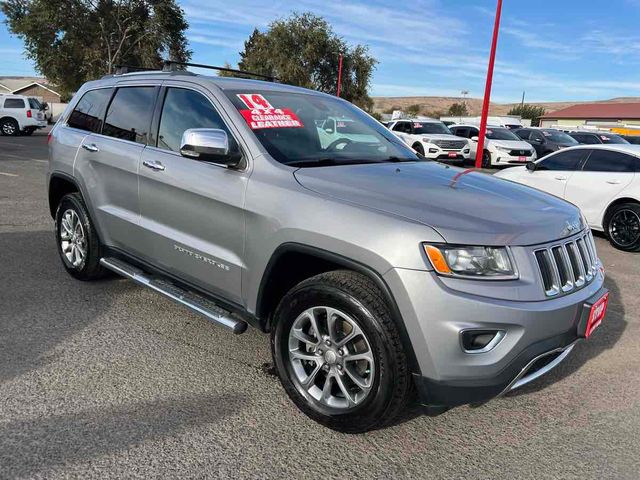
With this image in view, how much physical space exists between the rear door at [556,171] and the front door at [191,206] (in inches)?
258

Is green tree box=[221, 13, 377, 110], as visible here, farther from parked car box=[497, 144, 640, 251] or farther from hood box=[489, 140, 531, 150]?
parked car box=[497, 144, 640, 251]

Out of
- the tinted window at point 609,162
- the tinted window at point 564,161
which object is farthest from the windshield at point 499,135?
the tinted window at point 609,162

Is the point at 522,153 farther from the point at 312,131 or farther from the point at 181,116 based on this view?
the point at 181,116

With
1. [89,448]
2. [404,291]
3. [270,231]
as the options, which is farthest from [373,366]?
[89,448]

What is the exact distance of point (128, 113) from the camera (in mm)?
4219

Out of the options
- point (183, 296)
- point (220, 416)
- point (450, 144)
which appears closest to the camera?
point (220, 416)

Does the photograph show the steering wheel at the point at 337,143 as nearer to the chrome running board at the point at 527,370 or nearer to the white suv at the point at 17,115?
the chrome running board at the point at 527,370

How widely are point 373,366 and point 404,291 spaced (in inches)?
16.8

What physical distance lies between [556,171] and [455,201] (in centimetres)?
680

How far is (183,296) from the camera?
3.54 metres

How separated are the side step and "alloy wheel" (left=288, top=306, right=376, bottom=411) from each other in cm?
46

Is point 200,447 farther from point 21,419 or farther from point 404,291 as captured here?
point 404,291

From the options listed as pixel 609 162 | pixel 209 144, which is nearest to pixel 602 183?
pixel 609 162

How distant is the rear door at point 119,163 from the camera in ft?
13.0
